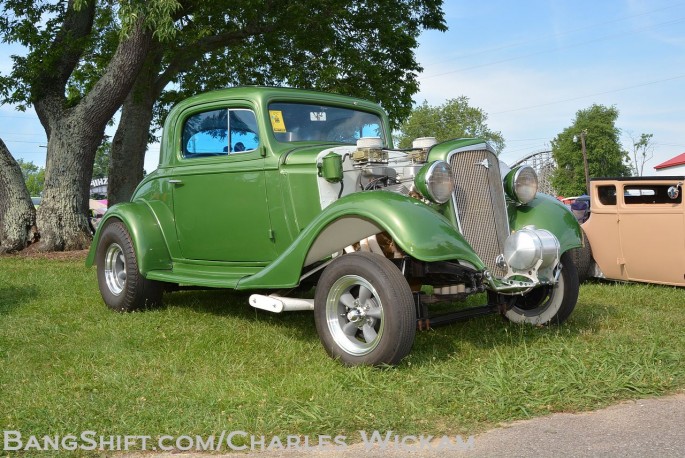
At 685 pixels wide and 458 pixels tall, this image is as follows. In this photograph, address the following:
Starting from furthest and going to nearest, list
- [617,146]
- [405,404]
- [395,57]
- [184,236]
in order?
[617,146] < [395,57] < [184,236] < [405,404]

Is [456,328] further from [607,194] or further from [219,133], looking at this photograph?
[607,194]

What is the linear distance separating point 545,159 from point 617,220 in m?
2.56

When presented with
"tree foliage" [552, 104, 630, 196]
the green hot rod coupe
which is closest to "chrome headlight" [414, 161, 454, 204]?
the green hot rod coupe

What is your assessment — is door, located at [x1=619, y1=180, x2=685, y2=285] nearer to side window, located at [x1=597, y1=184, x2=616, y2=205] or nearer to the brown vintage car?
the brown vintage car

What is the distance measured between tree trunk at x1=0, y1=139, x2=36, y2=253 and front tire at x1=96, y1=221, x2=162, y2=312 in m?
7.59

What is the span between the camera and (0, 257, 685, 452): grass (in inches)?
133

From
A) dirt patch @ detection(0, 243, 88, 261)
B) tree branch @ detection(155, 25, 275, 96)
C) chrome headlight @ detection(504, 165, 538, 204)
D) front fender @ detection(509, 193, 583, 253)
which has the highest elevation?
tree branch @ detection(155, 25, 275, 96)

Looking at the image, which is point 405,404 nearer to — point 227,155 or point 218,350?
point 218,350

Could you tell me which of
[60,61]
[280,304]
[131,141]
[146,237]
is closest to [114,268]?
[146,237]

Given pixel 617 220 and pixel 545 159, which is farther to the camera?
pixel 617 220

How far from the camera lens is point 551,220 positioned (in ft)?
17.0

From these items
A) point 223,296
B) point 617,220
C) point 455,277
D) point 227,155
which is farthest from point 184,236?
point 617,220

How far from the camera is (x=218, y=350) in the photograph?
4797 mm

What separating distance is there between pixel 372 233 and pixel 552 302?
1802 millimetres
